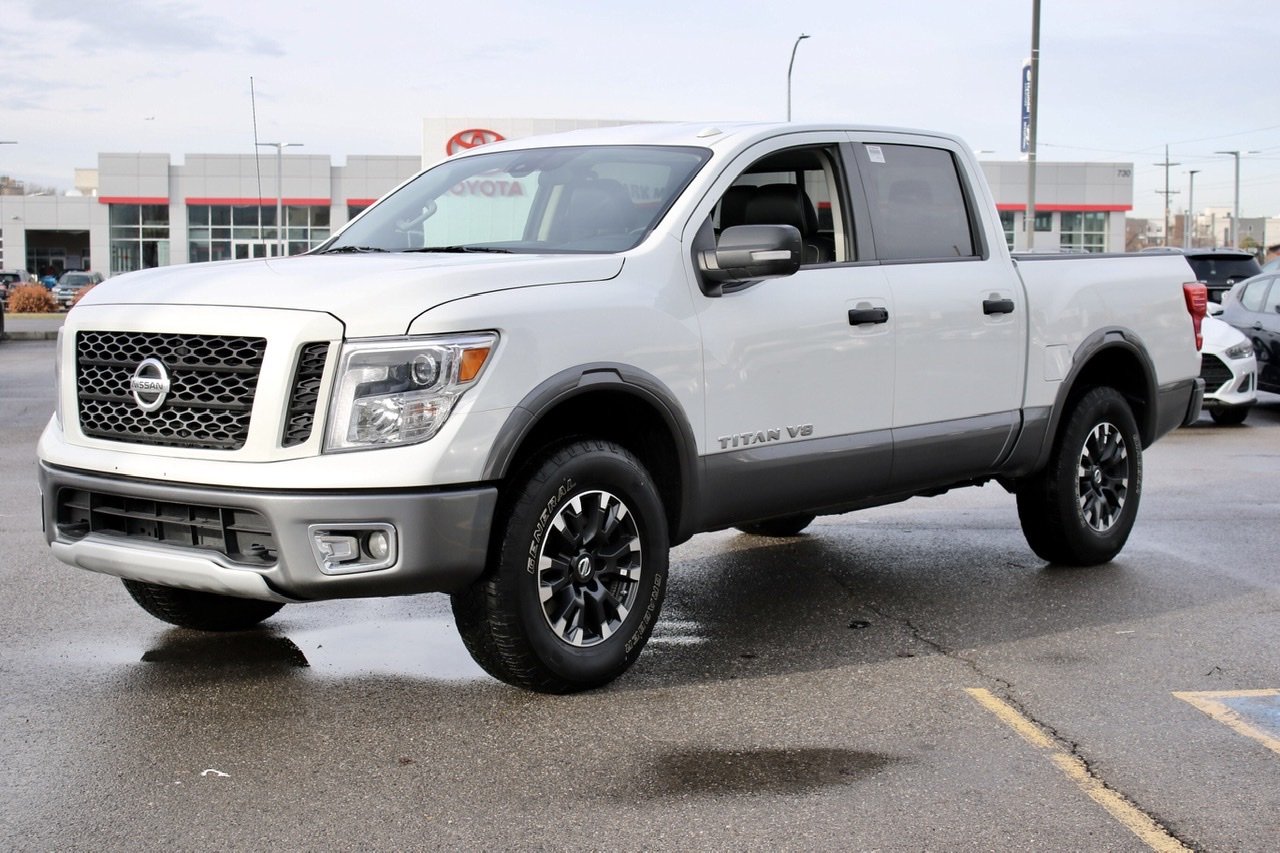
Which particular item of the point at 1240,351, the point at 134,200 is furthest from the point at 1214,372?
the point at 134,200

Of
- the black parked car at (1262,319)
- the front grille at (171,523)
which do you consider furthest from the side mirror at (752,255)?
the black parked car at (1262,319)

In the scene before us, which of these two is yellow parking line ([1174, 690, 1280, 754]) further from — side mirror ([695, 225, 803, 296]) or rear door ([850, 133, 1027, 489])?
side mirror ([695, 225, 803, 296])

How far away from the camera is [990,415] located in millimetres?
6797

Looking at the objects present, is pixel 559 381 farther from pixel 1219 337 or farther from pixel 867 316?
pixel 1219 337

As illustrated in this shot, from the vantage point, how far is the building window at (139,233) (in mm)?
69938

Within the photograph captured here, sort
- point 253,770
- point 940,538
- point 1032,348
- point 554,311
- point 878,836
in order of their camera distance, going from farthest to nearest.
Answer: point 940,538, point 1032,348, point 554,311, point 253,770, point 878,836

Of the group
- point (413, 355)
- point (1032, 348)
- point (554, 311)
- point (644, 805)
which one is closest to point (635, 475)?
point (554, 311)

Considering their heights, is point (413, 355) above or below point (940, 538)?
above

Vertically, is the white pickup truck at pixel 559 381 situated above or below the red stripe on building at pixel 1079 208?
below

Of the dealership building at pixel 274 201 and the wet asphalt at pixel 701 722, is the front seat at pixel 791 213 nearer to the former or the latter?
the wet asphalt at pixel 701 722

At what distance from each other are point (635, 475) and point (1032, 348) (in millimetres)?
2648

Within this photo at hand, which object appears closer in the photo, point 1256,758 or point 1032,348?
point 1256,758

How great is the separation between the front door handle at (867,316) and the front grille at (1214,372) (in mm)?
9916

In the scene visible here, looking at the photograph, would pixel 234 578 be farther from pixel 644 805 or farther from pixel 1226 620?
→ pixel 1226 620
